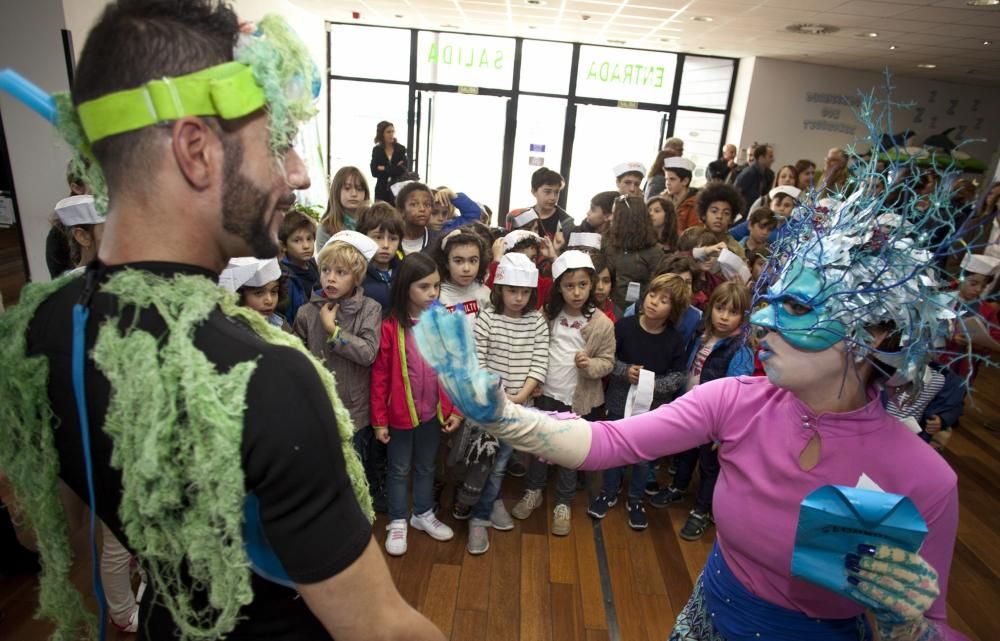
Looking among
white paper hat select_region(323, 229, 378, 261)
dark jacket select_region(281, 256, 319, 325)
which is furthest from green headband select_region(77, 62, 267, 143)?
dark jacket select_region(281, 256, 319, 325)

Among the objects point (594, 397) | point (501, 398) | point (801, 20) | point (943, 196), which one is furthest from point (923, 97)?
point (501, 398)

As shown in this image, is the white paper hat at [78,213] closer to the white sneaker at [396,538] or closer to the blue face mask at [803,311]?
the white sneaker at [396,538]

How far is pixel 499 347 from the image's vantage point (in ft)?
9.81

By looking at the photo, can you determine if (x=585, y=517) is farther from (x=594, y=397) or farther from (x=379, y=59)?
(x=379, y=59)

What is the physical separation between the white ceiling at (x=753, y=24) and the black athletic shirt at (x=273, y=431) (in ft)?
22.7

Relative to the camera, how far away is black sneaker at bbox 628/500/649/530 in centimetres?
325

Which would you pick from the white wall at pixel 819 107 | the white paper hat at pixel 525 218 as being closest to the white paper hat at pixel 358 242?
the white paper hat at pixel 525 218

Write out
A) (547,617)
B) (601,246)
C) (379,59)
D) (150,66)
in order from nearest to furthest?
(150,66), (547,617), (601,246), (379,59)

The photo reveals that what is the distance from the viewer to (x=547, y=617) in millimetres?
2580

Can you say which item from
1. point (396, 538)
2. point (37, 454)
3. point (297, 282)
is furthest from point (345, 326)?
point (37, 454)

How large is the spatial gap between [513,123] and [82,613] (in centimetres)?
1039

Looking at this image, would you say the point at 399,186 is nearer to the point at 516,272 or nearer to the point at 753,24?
the point at 516,272

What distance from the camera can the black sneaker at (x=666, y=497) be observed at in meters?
3.50

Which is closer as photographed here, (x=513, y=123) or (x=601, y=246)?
(x=601, y=246)
